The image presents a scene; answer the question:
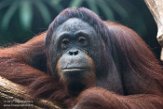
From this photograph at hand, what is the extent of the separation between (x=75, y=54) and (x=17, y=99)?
0.56 metres

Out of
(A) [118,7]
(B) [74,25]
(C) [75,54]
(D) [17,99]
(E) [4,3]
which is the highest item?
(E) [4,3]

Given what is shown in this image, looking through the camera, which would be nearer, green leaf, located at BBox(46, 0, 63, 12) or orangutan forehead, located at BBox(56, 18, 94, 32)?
orangutan forehead, located at BBox(56, 18, 94, 32)

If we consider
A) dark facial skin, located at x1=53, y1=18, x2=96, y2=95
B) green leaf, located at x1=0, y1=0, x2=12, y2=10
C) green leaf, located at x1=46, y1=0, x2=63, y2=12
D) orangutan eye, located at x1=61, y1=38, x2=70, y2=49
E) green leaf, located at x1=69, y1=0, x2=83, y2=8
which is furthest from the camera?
green leaf, located at x1=0, y1=0, x2=12, y2=10

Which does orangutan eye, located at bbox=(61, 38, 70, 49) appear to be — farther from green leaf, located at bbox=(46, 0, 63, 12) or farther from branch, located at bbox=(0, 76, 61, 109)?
green leaf, located at bbox=(46, 0, 63, 12)

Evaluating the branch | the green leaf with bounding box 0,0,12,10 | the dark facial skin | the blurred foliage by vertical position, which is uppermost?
the green leaf with bounding box 0,0,12,10

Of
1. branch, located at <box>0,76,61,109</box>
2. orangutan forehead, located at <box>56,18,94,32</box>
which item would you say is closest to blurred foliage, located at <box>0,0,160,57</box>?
orangutan forehead, located at <box>56,18,94,32</box>

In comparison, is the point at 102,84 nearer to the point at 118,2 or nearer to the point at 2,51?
the point at 2,51

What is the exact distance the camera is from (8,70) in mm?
3674

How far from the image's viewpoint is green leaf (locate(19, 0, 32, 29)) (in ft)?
17.2

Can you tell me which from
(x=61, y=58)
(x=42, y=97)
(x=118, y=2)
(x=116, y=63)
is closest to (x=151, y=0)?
(x=116, y=63)

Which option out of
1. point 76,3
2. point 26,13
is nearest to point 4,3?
point 26,13

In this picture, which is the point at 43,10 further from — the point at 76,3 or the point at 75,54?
the point at 75,54

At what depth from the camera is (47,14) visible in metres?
5.44

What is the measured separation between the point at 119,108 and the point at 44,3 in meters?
2.46
